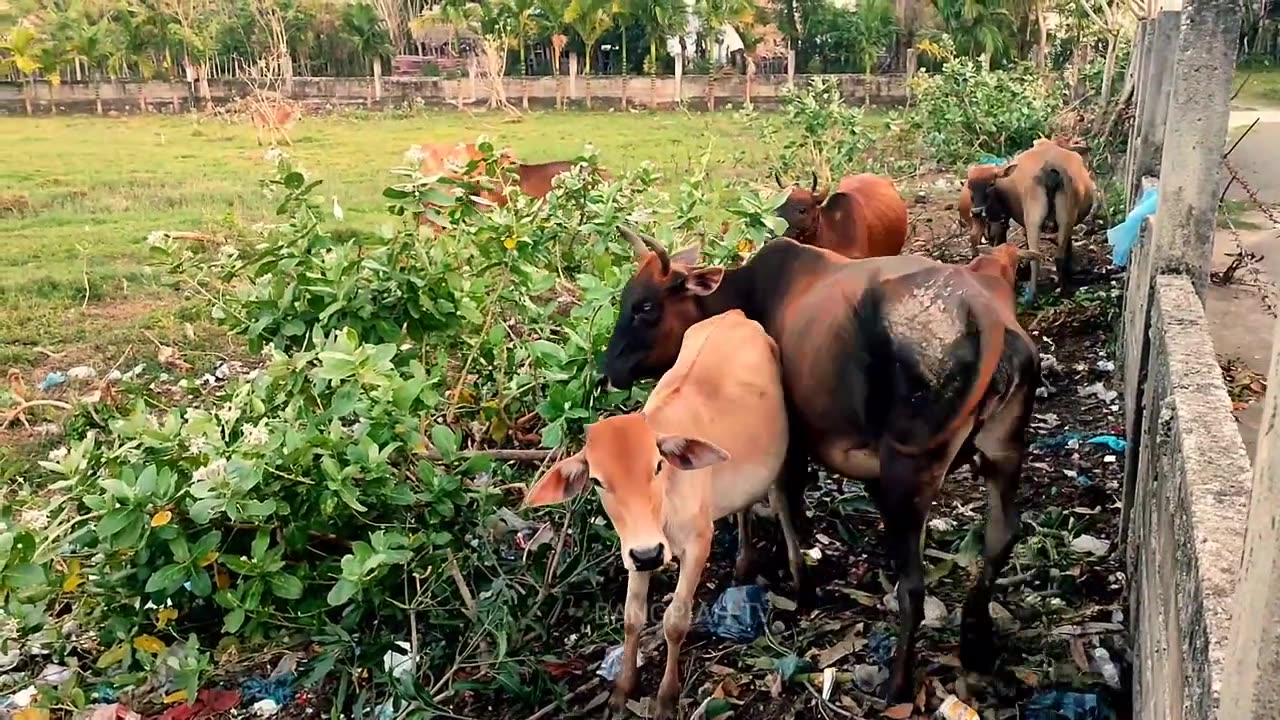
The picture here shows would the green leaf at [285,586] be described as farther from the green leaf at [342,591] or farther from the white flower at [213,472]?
the white flower at [213,472]

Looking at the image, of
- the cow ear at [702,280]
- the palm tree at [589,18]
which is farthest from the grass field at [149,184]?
the palm tree at [589,18]

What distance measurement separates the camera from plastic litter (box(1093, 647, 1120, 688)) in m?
3.32

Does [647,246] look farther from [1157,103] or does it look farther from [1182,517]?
[1157,103]

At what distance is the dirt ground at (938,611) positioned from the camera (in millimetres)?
3396

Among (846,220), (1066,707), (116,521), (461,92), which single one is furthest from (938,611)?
(461,92)

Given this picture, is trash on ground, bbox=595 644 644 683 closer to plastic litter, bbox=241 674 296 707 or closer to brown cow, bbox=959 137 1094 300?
plastic litter, bbox=241 674 296 707

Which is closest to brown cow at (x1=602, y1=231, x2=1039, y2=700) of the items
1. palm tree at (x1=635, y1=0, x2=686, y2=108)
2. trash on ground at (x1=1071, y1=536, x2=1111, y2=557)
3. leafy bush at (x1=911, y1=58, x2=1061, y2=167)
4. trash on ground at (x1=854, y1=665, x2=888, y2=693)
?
trash on ground at (x1=854, y1=665, x2=888, y2=693)

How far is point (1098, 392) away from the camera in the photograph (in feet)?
18.4

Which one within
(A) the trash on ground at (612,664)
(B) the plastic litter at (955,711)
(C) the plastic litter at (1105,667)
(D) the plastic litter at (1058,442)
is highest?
(D) the plastic litter at (1058,442)

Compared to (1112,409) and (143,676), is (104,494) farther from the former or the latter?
(1112,409)

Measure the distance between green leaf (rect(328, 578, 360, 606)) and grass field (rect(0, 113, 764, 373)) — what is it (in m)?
2.16

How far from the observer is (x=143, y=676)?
3.64 meters

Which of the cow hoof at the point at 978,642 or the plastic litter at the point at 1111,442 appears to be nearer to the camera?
the cow hoof at the point at 978,642

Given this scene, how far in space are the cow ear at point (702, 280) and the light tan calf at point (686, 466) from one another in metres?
0.28
